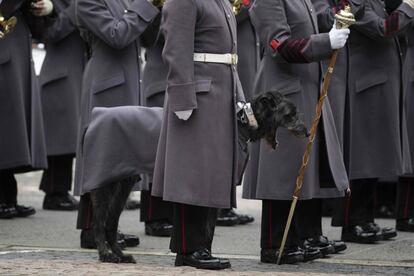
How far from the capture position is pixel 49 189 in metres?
11.4

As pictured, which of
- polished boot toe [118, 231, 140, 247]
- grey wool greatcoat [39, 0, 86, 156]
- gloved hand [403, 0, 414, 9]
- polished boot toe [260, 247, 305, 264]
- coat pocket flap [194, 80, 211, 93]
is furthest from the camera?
grey wool greatcoat [39, 0, 86, 156]

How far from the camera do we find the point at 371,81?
29.7ft

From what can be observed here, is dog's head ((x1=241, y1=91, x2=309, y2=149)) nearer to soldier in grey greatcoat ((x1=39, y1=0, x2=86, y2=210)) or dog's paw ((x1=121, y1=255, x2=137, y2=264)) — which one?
dog's paw ((x1=121, y1=255, x2=137, y2=264))

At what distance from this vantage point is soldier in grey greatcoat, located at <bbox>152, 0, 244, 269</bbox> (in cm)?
693

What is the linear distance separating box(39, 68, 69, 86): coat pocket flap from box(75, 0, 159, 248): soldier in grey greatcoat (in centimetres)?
238

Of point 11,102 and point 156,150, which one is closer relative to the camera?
point 156,150

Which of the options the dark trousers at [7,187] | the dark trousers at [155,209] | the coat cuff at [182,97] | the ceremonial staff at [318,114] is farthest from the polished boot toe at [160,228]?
the coat cuff at [182,97]

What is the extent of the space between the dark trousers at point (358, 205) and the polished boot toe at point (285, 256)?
1.27 m

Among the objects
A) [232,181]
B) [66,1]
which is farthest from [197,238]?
[66,1]

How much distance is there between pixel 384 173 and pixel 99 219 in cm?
242

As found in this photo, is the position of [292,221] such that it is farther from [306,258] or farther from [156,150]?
[156,150]

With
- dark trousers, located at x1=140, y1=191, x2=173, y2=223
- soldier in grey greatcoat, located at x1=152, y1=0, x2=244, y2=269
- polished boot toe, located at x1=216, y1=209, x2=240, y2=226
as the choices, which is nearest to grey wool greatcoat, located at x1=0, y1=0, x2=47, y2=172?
dark trousers, located at x1=140, y1=191, x2=173, y2=223

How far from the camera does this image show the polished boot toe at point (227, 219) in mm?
10219

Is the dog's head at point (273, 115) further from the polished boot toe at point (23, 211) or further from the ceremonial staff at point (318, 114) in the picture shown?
the polished boot toe at point (23, 211)
